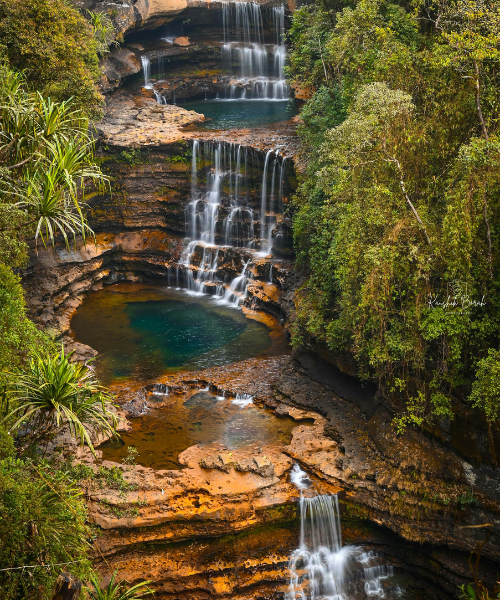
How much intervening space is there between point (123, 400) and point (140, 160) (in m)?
13.6

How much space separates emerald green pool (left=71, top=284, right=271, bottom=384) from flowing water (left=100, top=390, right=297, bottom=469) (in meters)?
2.02

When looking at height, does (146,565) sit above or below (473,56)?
below

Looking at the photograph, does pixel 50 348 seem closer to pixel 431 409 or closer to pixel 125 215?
pixel 431 409

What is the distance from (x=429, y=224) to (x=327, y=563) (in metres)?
8.03

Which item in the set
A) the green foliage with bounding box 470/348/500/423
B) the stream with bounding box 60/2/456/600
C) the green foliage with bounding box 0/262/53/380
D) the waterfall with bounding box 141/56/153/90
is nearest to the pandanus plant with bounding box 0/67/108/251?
the green foliage with bounding box 0/262/53/380

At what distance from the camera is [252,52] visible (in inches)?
1474

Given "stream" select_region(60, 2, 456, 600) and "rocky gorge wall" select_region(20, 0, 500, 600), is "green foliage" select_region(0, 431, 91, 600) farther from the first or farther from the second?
"stream" select_region(60, 2, 456, 600)

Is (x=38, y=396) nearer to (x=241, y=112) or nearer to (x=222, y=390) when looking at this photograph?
(x=222, y=390)

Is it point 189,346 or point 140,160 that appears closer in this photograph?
point 189,346

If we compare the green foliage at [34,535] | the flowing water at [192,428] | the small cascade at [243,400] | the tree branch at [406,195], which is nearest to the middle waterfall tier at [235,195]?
the small cascade at [243,400]

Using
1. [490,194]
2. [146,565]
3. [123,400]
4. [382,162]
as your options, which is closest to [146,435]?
[123,400]

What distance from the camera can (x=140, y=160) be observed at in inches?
1078

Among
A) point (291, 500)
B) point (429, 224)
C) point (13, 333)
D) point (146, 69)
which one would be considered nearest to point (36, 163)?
point (13, 333)

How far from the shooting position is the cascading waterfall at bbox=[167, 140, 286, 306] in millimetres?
25906
